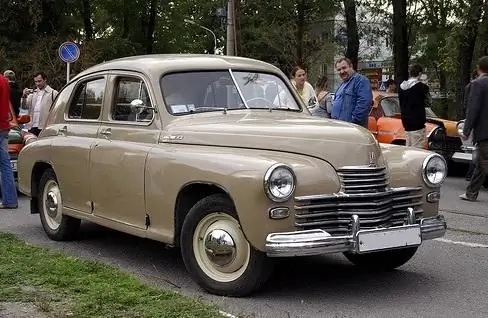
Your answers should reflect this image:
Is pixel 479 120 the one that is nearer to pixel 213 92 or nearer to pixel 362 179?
pixel 213 92

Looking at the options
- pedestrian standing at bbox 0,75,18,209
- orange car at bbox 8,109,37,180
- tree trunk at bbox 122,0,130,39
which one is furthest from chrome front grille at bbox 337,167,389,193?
tree trunk at bbox 122,0,130,39

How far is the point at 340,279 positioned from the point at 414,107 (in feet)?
21.6

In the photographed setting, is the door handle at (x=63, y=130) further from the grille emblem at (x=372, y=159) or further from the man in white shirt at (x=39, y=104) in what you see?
the man in white shirt at (x=39, y=104)

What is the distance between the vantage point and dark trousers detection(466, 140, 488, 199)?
409 inches

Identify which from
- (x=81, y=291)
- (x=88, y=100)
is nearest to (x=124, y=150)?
(x=88, y=100)

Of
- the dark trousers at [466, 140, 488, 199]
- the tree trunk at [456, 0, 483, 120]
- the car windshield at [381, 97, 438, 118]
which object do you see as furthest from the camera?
the tree trunk at [456, 0, 483, 120]

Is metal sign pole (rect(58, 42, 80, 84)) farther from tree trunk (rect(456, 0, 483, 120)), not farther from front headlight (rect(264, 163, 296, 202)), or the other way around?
front headlight (rect(264, 163, 296, 202))

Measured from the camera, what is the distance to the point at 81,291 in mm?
5496

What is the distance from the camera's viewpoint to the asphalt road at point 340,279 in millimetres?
5238

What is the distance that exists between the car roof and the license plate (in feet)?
7.58

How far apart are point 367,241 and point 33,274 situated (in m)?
2.71

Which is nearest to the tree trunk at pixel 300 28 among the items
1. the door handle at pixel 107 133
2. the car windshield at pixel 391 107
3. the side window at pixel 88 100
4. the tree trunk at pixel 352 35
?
the tree trunk at pixel 352 35

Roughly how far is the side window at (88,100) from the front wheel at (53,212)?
2.37ft

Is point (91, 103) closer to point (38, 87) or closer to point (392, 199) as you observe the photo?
point (392, 199)
